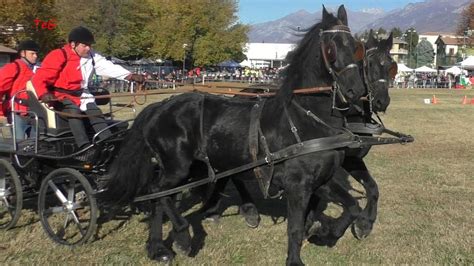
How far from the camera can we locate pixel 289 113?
17.2 ft

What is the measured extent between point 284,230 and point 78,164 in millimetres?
2638

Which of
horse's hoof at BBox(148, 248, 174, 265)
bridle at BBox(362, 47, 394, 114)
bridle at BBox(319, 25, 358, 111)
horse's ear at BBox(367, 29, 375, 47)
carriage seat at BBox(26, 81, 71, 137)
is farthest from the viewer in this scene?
horse's ear at BBox(367, 29, 375, 47)

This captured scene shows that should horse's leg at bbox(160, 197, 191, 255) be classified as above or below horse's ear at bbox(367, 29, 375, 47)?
below

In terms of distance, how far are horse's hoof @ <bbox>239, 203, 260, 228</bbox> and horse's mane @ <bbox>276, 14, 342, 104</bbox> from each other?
2215 millimetres

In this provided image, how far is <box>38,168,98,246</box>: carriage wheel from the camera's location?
6.20 m

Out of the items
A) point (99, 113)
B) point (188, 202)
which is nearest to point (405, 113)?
point (188, 202)

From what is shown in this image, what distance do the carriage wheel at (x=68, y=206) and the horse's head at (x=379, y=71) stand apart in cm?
333

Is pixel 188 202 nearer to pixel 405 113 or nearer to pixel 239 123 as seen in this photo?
pixel 239 123

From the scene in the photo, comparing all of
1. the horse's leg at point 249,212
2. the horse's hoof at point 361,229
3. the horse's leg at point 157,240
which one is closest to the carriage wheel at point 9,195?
the horse's leg at point 157,240

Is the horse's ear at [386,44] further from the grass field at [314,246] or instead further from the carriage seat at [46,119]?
the carriage seat at [46,119]

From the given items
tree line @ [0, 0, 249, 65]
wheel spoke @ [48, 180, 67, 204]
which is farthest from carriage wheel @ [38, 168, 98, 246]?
tree line @ [0, 0, 249, 65]

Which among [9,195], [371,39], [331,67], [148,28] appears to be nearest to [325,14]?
[331,67]

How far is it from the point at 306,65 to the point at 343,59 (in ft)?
1.60

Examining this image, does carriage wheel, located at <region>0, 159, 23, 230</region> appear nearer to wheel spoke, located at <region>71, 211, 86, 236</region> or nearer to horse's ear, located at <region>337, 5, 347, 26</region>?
wheel spoke, located at <region>71, 211, 86, 236</region>
